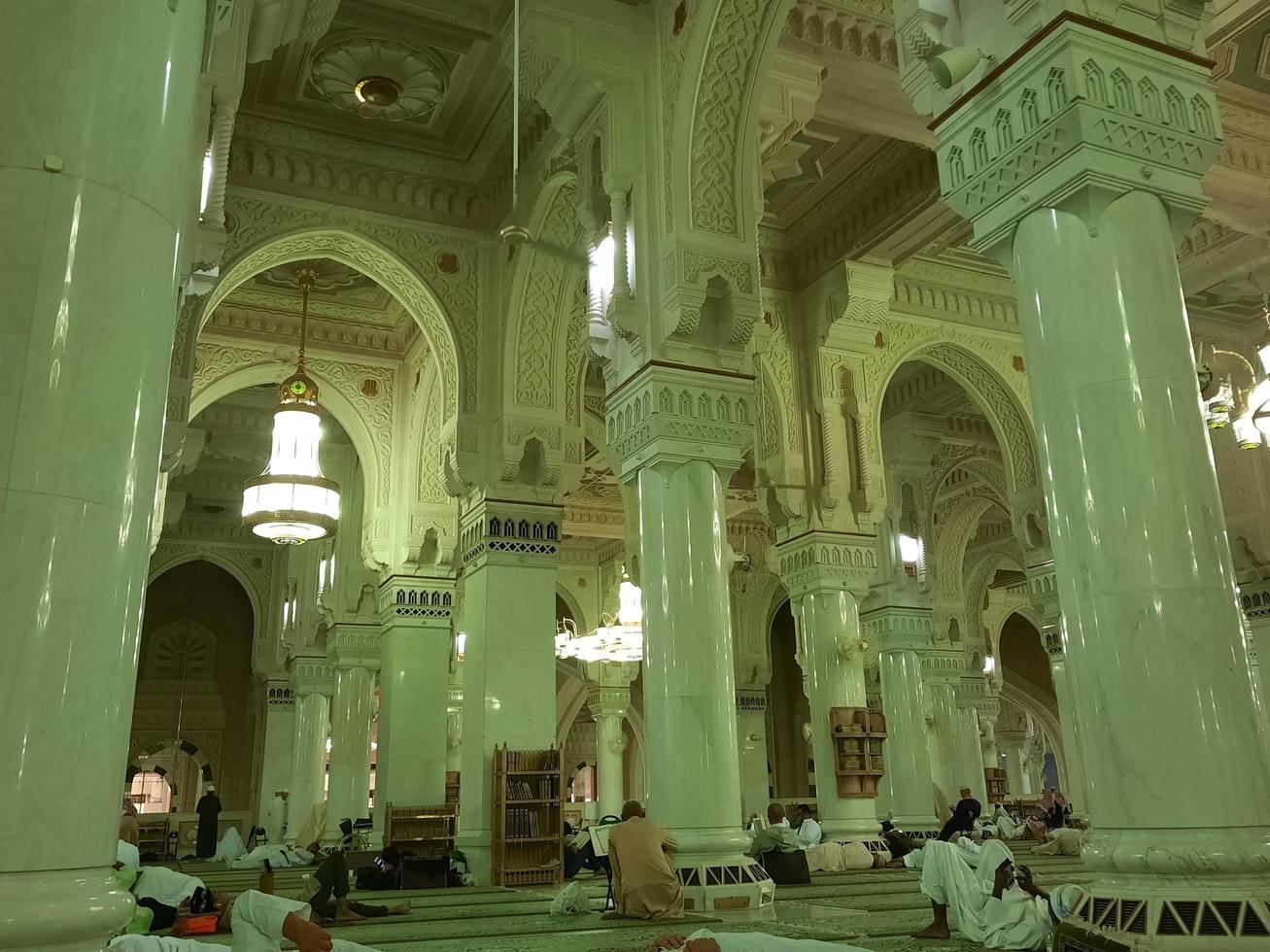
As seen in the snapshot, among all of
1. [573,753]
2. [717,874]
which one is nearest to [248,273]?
[717,874]

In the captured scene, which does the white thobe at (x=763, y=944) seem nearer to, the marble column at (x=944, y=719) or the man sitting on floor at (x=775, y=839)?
the man sitting on floor at (x=775, y=839)

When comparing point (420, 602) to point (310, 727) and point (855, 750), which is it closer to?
point (855, 750)

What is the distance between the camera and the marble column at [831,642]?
9008mm

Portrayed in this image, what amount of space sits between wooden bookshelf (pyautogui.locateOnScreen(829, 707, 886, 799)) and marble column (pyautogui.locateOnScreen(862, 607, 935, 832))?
1.40 m

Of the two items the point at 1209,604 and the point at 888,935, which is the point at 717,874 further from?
the point at 1209,604

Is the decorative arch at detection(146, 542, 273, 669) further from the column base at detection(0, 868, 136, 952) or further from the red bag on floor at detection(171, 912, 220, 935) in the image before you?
the column base at detection(0, 868, 136, 952)

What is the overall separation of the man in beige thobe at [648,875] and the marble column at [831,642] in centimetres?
380

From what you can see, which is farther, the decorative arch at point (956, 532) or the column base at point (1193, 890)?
the decorative arch at point (956, 532)

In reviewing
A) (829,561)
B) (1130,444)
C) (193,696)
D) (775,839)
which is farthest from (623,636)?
(193,696)

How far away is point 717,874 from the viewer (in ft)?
18.1

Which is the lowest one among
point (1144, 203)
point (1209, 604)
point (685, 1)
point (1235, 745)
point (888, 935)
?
point (888, 935)

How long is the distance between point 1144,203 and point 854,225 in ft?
20.8

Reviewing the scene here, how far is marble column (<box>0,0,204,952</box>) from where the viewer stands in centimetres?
163

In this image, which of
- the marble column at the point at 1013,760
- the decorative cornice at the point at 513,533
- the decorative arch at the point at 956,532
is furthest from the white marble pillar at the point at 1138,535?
the marble column at the point at 1013,760
